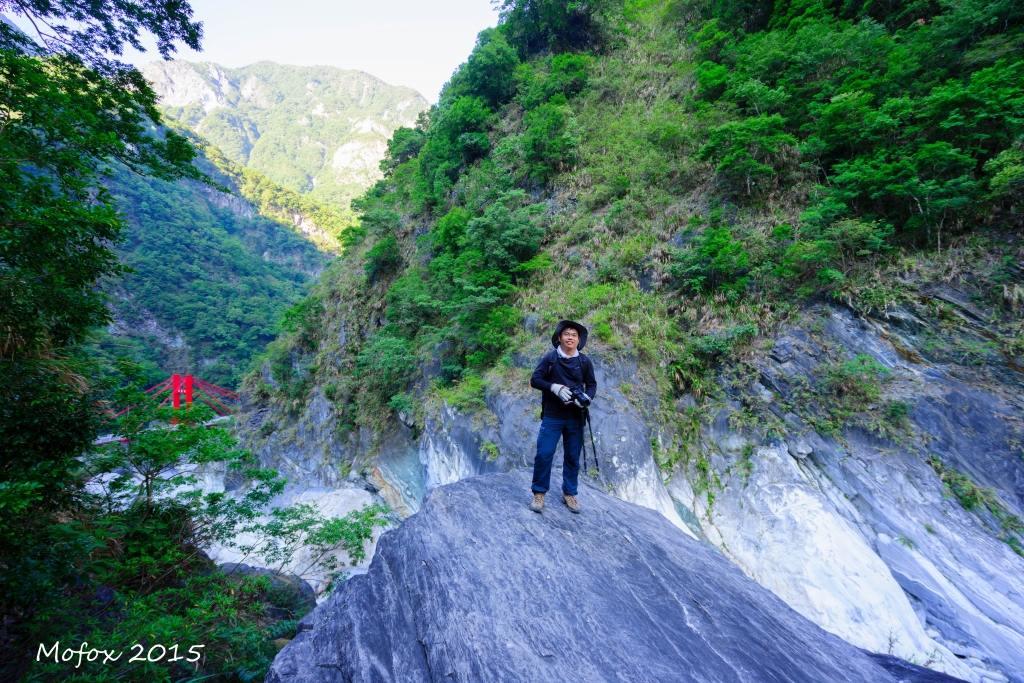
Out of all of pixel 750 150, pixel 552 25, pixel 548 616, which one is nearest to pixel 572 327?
pixel 548 616

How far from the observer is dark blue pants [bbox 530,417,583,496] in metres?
3.79

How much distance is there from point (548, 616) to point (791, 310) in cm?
760

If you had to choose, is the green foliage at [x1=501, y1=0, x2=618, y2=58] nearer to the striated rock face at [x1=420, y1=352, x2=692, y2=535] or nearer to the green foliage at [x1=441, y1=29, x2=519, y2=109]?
the green foliage at [x1=441, y1=29, x2=519, y2=109]

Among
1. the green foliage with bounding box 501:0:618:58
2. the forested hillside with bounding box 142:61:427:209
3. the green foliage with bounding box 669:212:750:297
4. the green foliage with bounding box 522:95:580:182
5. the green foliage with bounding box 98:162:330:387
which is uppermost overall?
the forested hillside with bounding box 142:61:427:209

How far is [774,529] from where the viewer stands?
18.9ft

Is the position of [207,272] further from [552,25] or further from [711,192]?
[711,192]

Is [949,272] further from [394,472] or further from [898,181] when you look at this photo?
[394,472]

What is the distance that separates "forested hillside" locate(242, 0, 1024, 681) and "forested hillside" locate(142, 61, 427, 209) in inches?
3569

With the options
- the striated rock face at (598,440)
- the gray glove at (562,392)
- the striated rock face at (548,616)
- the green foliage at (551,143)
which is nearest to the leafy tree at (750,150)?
the green foliage at (551,143)

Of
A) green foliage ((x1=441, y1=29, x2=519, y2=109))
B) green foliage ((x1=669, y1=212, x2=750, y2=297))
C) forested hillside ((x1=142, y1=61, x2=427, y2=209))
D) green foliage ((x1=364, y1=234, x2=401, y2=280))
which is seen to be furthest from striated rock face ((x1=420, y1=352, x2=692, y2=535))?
forested hillside ((x1=142, y1=61, x2=427, y2=209))

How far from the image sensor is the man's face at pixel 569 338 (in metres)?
3.96

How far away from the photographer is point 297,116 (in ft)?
507

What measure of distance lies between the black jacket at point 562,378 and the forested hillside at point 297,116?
9773cm

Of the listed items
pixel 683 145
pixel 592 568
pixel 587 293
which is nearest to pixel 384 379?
pixel 587 293
